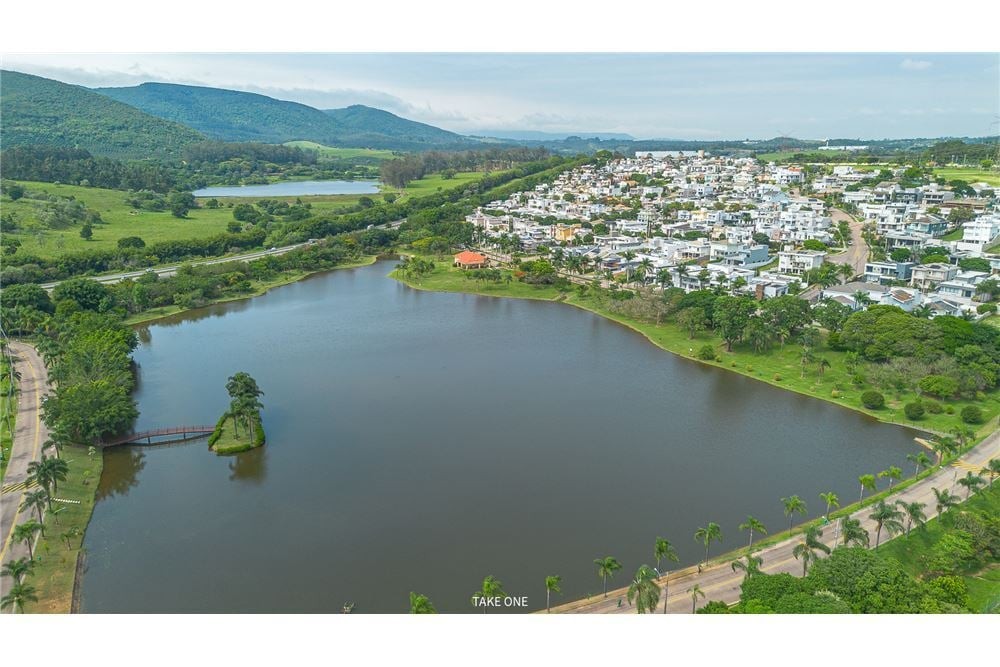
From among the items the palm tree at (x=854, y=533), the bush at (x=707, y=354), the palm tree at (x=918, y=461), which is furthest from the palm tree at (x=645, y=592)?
the bush at (x=707, y=354)

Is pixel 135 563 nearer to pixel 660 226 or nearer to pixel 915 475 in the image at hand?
pixel 915 475

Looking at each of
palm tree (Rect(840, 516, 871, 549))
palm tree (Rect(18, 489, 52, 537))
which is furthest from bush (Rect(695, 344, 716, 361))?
palm tree (Rect(18, 489, 52, 537))

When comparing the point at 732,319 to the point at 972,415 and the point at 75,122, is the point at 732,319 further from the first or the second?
the point at 75,122

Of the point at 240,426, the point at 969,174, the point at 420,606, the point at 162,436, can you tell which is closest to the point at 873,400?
the point at 420,606

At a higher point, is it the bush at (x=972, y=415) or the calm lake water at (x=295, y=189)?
the calm lake water at (x=295, y=189)

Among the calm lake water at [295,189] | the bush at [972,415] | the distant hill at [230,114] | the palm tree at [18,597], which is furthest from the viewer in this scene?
the distant hill at [230,114]

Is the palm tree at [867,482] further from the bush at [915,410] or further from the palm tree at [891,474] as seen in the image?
the bush at [915,410]

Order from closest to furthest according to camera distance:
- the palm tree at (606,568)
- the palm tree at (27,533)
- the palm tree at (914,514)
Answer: the palm tree at (606,568) < the palm tree at (27,533) < the palm tree at (914,514)
